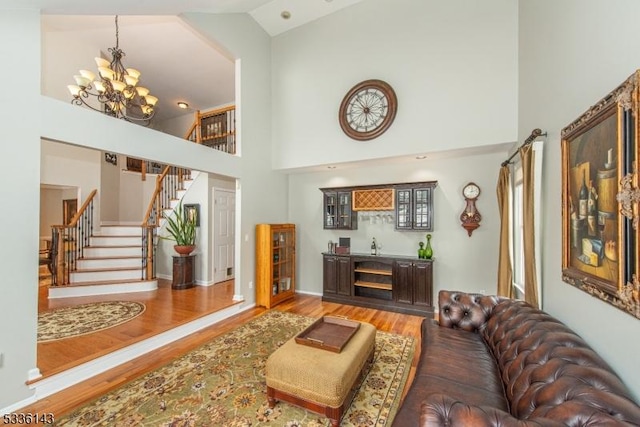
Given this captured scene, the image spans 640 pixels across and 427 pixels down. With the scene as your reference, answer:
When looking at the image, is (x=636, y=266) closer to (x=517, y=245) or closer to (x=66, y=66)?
(x=517, y=245)

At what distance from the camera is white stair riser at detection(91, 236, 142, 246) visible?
5.81 meters

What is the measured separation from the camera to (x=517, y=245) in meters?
3.62

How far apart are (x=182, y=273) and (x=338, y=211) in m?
A: 3.61

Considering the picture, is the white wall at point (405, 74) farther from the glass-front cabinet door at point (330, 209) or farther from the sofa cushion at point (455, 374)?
the sofa cushion at point (455, 374)

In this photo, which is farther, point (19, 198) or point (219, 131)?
point (219, 131)

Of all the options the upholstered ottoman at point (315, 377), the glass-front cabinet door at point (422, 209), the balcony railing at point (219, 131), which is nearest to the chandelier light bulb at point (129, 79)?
the balcony railing at point (219, 131)

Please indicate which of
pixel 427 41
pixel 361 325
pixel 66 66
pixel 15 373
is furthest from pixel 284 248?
pixel 66 66

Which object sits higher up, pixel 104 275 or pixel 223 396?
pixel 104 275

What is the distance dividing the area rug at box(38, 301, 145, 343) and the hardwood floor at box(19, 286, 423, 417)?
352 mm

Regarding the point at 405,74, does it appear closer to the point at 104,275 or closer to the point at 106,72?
the point at 106,72

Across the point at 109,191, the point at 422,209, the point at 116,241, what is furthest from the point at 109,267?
the point at 422,209

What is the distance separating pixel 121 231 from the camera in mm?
6199

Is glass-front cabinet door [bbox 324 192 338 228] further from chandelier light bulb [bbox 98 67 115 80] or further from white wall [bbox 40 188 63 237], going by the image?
white wall [bbox 40 188 63 237]

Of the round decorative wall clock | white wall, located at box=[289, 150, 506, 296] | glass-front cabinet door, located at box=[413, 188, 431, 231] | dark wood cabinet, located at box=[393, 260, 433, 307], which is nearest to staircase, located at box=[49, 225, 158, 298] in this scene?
Answer: white wall, located at box=[289, 150, 506, 296]
